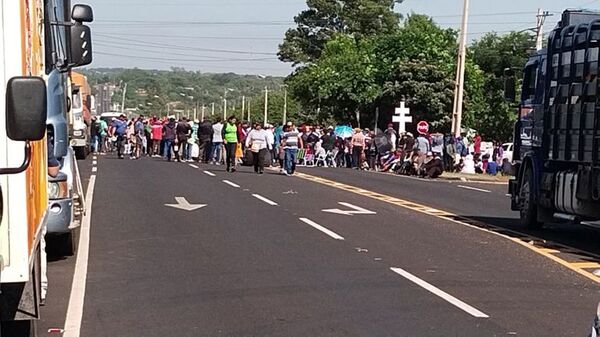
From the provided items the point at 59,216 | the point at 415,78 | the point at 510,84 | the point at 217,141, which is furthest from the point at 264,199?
the point at 415,78

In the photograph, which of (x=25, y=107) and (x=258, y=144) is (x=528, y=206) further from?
(x=258, y=144)

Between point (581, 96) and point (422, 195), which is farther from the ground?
point (581, 96)

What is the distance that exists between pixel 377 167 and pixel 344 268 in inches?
1111

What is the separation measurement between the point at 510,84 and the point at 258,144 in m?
12.3

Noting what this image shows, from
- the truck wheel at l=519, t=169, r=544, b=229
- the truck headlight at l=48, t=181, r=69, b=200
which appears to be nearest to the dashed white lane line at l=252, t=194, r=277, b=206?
the truck wheel at l=519, t=169, r=544, b=229

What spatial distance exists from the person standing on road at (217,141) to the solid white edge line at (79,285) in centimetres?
1874

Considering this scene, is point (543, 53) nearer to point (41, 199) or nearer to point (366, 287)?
point (366, 287)

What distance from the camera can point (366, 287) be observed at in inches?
430

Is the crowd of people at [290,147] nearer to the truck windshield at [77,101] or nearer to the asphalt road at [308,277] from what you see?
the truck windshield at [77,101]

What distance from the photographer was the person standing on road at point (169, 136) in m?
36.3

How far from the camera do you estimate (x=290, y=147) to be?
1201 inches

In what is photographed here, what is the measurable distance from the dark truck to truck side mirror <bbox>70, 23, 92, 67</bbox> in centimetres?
707

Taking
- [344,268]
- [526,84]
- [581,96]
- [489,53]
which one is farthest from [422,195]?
[489,53]

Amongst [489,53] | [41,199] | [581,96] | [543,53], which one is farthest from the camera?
[489,53]
